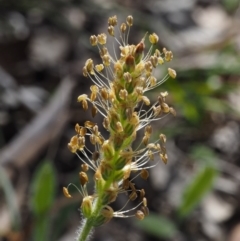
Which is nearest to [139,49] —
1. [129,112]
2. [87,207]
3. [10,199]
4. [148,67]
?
[148,67]

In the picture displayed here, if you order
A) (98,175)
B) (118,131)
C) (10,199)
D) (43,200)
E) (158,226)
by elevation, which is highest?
(118,131)

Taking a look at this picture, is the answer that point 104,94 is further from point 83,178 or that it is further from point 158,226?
point 158,226

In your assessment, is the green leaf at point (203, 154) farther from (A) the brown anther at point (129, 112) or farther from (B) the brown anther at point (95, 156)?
(A) the brown anther at point (129, 112)

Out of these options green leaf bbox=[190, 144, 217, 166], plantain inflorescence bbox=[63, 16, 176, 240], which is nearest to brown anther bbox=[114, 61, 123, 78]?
plantain inflorescence bbox=[63, 16, 176, 240]

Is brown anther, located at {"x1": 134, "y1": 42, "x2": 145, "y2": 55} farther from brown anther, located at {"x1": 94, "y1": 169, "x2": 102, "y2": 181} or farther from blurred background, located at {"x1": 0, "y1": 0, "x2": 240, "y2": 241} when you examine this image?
blurred background, located at {"x1": 0, "y1": 0, "x2": 240, "y2": 241}

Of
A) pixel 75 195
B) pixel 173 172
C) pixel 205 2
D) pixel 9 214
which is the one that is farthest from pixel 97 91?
pixel 205 2

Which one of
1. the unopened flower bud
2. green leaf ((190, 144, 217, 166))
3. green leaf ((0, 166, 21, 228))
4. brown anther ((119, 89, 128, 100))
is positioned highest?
brown anther ((119, 89, 128, 100))

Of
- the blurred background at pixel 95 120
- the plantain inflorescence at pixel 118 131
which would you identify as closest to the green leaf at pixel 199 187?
the blurred background at pixel 95 120
